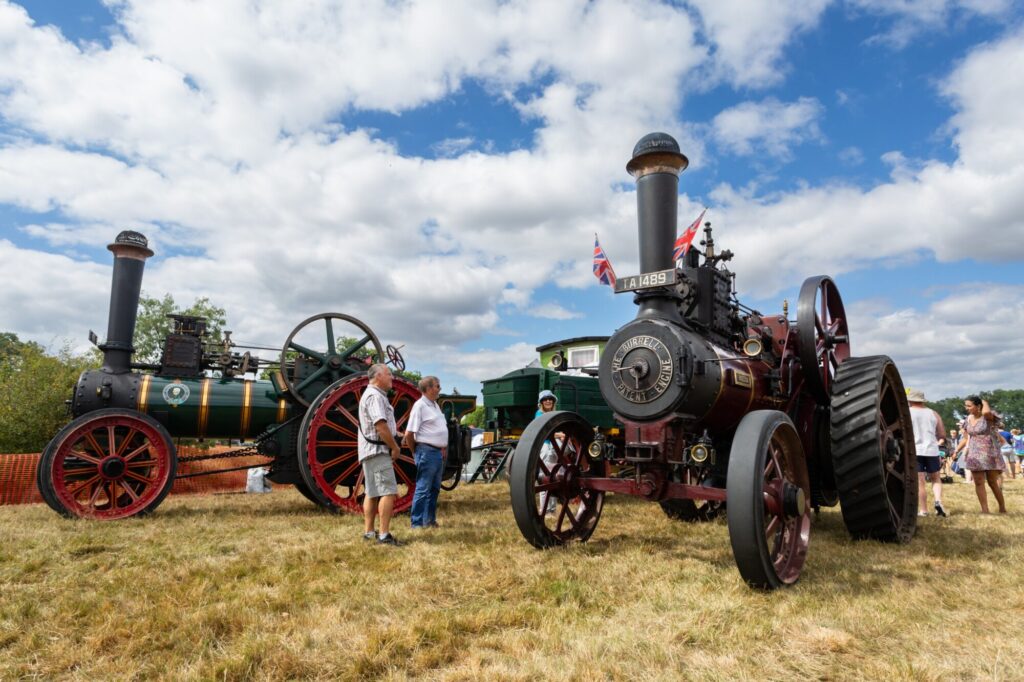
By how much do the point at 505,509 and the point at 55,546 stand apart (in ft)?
12.4

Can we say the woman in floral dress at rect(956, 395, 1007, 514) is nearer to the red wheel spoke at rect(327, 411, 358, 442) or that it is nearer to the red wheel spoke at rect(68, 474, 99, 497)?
the red wheel spoke at rect(327, 411, 358, 442)

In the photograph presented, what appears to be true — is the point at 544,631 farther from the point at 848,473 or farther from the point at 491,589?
the point at 848,473

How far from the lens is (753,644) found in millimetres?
2562

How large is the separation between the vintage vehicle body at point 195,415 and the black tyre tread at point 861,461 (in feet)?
12.1

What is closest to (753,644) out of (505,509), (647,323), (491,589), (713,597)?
(713,597)

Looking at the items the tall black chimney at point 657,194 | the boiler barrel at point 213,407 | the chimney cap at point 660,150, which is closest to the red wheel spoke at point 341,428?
the boiler barrel at point 213,407

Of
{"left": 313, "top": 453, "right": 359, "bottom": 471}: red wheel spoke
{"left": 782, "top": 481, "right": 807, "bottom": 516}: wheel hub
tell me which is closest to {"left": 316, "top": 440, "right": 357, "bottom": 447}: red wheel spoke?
{"left": 313, "top": 453, "right": 359, "bottom": 471}: red wheel spoke

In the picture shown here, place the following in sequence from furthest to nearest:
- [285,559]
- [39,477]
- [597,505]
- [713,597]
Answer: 1. [39,477]
2. [597,505]
3. [285,559]
4. [713,597]

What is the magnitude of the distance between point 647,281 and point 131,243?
18.4 feet

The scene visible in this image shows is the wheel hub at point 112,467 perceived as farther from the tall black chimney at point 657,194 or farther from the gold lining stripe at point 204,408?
the tall black chimney at point 657,194

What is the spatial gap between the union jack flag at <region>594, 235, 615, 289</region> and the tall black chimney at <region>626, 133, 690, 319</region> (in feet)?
10.9

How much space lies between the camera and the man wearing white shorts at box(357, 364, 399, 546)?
4.68 m

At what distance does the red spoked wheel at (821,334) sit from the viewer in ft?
16.8

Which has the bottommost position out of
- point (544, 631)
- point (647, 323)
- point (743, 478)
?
point (544, 631)
